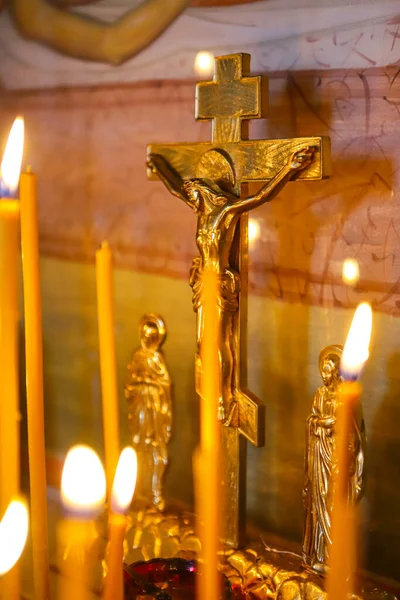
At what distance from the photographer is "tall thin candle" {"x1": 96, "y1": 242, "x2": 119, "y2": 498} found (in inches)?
25.5

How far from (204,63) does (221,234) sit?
277 millimetres

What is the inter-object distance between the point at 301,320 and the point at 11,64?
2.07 ft

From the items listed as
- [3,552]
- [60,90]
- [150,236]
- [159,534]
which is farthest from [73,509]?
[60,90]

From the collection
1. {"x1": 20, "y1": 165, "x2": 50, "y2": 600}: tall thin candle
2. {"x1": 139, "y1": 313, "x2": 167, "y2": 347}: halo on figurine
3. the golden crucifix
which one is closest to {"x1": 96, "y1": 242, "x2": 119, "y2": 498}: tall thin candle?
{"x1": 20, "y1": 165, "x2": 50, "y2": 600}: tall thin candle

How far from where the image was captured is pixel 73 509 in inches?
15.2

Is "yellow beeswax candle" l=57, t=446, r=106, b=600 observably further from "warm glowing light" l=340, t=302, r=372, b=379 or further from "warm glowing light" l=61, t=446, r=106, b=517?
"warm glowing light" l=340, t=302, r=372, b=379

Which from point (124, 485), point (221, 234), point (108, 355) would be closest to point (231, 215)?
point (221, 234)

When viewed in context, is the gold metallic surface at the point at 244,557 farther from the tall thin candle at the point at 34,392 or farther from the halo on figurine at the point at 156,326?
the tall thin candle at the point at 34,392

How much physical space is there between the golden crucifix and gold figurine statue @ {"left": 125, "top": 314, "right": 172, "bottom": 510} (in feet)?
0.36

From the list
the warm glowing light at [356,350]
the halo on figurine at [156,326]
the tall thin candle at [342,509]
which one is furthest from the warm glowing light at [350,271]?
the tall thin candle at [342,509]

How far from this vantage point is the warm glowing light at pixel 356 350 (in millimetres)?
461

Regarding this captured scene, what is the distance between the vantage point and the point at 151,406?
1026 mm

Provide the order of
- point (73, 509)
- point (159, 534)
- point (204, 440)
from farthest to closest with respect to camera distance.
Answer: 1. point (159, 534)
2. point (204, 440)
3. point (73, 509)

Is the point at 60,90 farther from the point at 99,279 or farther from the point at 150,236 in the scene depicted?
the point at 99,279
